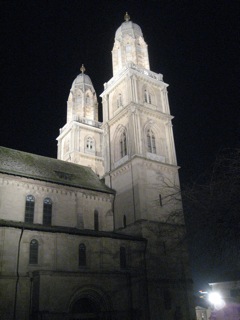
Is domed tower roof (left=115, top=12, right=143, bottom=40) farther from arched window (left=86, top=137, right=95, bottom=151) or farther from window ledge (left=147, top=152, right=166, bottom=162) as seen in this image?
window ledge (left=147, top=152, right=166, bottom=162)

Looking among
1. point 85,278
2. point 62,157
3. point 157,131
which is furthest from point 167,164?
point 62,157

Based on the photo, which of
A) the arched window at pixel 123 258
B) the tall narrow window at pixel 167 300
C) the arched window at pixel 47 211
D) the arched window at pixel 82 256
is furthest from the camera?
the arched window at pixel 47 211

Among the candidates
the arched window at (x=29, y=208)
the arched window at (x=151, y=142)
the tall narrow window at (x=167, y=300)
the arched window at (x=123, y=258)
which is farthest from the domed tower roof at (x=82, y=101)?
the tall narrow window at (x=167, y=300)

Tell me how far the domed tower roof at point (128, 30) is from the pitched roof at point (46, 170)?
19.8m

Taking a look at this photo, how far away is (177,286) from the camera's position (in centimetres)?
2923

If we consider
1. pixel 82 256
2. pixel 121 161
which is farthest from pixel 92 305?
pixel 121 161

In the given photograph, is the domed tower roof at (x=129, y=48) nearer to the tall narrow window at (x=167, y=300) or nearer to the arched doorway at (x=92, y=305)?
the tall narrow window at (x=167, y=300)

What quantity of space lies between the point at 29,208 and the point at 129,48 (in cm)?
2547

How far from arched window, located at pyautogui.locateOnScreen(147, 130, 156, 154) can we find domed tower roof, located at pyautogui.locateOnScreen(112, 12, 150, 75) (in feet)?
32.5

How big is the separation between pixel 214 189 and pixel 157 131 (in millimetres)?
25558

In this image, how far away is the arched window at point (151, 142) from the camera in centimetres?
3594

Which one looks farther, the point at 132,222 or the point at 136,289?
the point at 132,222

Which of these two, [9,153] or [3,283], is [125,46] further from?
[3,283]

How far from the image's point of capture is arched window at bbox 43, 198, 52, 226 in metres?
28.8
